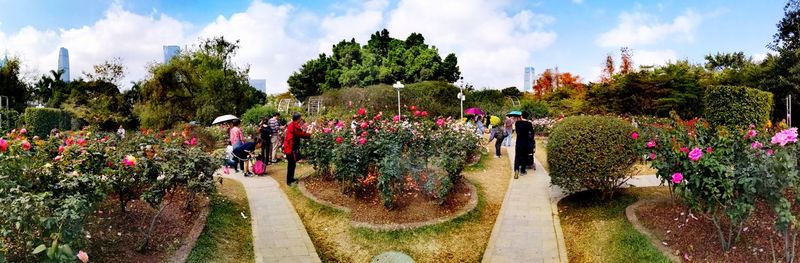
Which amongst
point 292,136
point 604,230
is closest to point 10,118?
point 292,136

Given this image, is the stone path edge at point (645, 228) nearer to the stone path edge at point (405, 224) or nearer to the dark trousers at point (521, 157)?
the stone path edge at point (405, 224)

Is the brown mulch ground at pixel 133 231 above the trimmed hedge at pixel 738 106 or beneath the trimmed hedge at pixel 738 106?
beneath

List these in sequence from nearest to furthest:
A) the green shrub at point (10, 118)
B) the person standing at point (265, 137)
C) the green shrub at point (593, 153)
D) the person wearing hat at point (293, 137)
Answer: the green shrub at point (593, 153) < the person wearing hat at point (293, 137) < the person standing at point (265, 137) < the green shrub at point (10, 118)

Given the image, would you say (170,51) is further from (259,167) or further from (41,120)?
(259,167)

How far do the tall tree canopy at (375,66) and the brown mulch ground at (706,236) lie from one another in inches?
1222

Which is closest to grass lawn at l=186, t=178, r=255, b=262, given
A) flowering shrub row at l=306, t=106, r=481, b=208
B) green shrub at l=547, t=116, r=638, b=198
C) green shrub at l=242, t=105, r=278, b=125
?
flowering shrub row at l=306, t=106, r=481, b=208

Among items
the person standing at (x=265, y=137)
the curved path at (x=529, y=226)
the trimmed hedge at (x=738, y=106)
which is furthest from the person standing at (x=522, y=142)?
the trimmed hedge at (x=738, y=106)

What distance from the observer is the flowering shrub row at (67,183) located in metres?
3.81

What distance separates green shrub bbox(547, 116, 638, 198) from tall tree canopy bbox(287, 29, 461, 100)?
98.1 feet

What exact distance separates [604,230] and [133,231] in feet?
19.6

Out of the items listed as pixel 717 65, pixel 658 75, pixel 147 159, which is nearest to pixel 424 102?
pixel 658 75

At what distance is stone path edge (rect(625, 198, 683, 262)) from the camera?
210 inches

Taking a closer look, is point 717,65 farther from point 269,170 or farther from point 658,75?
point 269,170

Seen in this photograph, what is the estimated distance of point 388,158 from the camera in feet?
22.7
